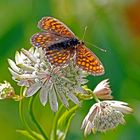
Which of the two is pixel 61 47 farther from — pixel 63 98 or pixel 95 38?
pixel 95 38

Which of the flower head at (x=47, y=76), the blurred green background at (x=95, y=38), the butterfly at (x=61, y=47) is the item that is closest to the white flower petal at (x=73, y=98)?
the flower head at (x=47, y=76)

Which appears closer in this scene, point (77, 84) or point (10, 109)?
point (77, 84)

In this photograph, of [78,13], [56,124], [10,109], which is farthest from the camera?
[10,109]

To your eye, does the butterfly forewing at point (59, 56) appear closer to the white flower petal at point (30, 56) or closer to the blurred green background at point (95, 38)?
the white flower petal at point (30, 56)

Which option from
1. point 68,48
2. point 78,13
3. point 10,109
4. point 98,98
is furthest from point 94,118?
point 10,109

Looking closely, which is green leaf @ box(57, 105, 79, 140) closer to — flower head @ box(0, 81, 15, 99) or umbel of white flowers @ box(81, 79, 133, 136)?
umbel of white flowers @ box(81, 79, 133, 136)

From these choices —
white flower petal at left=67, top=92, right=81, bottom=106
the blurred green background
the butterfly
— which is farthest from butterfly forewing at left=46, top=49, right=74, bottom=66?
the blurred green background

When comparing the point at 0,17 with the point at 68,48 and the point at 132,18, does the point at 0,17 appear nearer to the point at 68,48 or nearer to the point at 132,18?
the point at 132,18

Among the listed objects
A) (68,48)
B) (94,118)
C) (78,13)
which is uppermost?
(78,13)
